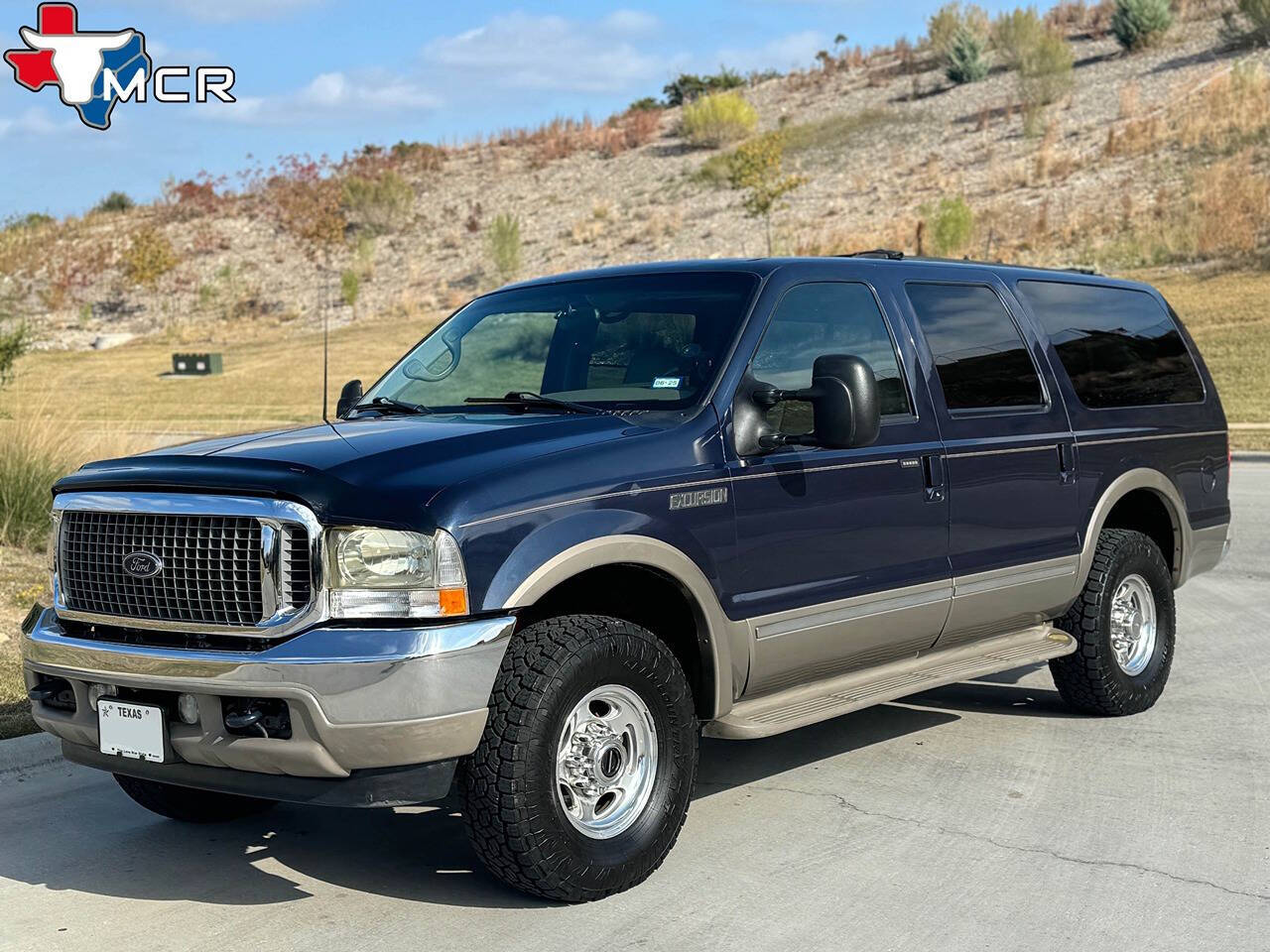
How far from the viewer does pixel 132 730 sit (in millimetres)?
4641

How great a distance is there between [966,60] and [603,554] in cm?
5971

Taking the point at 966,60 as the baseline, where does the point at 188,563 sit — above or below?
below

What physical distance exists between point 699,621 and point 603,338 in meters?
1.30

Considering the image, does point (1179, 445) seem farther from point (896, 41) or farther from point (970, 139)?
point (896, 41)

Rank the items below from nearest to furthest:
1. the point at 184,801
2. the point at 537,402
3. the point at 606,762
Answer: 1. the point at 606,762
2. the point at 537,402
3. the point at 184,801

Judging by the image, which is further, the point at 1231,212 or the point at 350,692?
the point at 1231,212

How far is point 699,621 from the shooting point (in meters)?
5.08

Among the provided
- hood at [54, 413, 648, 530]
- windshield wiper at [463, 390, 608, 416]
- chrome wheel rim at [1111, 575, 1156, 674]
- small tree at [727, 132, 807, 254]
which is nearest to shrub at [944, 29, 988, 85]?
small tree at [727, 132, 807, 254]

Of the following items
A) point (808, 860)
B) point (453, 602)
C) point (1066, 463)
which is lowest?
point (808, 860)

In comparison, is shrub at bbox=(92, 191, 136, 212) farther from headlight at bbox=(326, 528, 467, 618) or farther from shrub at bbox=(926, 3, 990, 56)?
headlight at bbox=(326, 528, 467, 618)

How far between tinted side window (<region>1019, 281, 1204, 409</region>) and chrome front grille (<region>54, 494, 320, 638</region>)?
12.7 ft

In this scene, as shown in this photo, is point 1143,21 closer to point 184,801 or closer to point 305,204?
point 305,204

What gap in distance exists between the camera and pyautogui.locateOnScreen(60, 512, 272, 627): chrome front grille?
449 cm

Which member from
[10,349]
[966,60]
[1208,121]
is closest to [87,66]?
[10,349]
